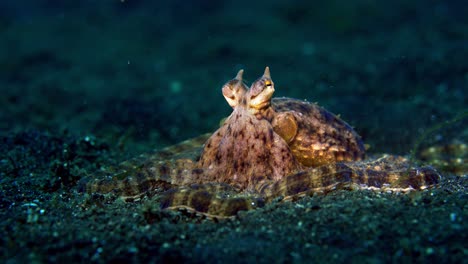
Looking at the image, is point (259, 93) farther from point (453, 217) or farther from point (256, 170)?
point (453, 217)

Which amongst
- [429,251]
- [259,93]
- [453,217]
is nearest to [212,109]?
[259,93]

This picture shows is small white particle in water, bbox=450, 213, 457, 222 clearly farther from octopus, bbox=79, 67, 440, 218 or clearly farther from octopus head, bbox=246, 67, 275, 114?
octopus head, bbox=246, 67, 275, 114

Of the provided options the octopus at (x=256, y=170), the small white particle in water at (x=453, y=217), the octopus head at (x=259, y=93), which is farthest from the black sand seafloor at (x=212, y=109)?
the octopus head at (x=259, y=93)

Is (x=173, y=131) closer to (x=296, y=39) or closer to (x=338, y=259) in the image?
(x=338, y=259)

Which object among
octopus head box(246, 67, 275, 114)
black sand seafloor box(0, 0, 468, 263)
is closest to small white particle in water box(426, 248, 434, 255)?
black sand seafloor box(0, 0, 468, 263)

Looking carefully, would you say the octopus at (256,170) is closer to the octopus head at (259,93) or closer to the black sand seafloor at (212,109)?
the octopus head at (259,93)
